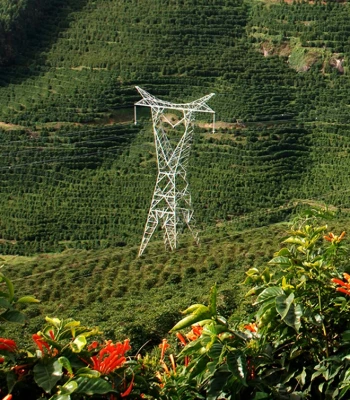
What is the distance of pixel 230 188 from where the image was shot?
3472 centimetres

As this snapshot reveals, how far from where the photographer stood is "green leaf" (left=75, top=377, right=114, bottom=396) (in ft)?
11.7

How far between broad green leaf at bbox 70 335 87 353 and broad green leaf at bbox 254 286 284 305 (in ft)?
2.46

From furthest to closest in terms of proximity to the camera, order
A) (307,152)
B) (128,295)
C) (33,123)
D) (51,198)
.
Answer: (33,123) < (307,152) < (51,198) < (128,295)

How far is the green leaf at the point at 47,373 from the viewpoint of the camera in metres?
3.62

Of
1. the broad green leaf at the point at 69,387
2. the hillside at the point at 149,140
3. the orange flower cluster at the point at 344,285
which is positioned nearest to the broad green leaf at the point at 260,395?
the orange flower cluster at the point at 344,285

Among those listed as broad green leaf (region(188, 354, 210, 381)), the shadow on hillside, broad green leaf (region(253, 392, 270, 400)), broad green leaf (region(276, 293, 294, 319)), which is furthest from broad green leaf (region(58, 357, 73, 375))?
the shadow on hillside

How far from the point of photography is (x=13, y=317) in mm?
3816

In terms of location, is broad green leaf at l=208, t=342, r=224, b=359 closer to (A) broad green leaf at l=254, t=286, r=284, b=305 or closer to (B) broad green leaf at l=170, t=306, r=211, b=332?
(B) broad green leaf at l=170, t=306, r=211, b=332

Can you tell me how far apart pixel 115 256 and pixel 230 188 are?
793cm

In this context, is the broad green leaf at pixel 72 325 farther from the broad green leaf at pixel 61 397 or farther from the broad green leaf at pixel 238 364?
the broad green leaf at pixel 238 364

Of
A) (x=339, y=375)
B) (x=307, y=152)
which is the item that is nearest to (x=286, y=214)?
(x=307, y=152)

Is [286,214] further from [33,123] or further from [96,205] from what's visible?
[33,123]

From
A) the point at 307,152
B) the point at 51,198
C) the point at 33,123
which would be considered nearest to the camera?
the point at 51,198

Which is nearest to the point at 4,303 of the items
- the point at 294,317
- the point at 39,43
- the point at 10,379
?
the point at 10,379
